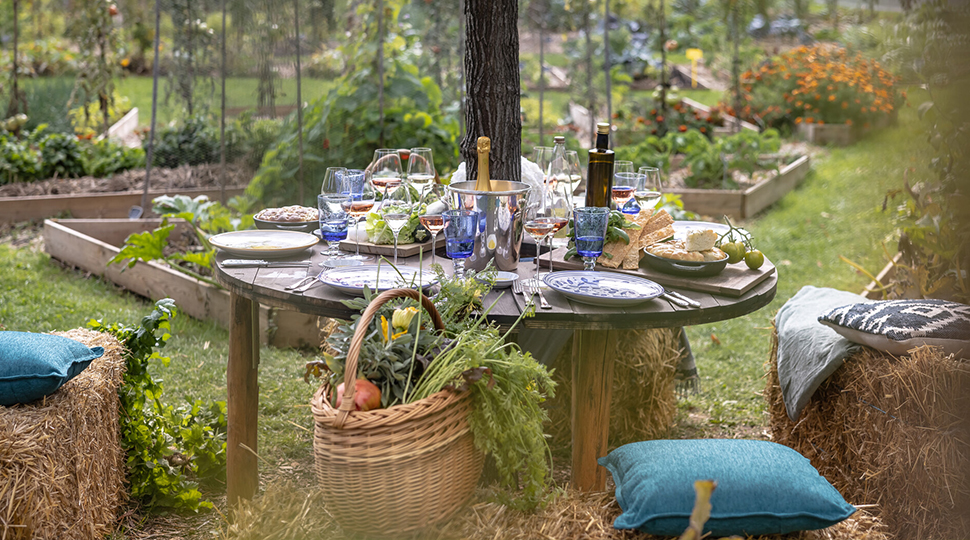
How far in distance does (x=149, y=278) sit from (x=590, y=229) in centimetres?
322

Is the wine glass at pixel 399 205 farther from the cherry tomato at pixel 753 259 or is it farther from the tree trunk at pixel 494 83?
the cherry tomato at pixel 753 259

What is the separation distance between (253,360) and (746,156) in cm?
544

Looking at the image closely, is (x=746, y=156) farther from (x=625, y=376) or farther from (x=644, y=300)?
(x=644, y=300)

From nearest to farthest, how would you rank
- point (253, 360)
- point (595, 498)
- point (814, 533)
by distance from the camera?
point (814, 533) < point (595, 498) < point (253, 360)

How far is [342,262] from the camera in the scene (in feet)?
7.71

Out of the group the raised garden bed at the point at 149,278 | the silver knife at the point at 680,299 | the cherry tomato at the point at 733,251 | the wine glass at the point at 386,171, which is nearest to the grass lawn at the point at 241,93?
the raised garden bed at the point at 149,278

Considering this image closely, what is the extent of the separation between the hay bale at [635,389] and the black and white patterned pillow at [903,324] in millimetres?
734

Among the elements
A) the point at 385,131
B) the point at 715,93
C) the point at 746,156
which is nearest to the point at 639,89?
the point at 715,93

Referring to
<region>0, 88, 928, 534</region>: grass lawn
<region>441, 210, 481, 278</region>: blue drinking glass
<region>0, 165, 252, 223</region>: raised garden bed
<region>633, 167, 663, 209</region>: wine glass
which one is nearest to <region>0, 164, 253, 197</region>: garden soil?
<region>0, 165, 252, 223</region>: raised garden bed

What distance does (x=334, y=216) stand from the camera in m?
2.38

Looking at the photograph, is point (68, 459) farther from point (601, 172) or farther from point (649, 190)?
point (649, 190)

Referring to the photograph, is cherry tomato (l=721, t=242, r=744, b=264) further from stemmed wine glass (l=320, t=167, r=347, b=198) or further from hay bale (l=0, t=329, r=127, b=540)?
hay bale (l=0, t=329, r=127, b=540)

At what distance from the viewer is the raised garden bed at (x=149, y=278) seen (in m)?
4.12

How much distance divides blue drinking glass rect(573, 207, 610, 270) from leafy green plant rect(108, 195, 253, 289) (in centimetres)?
198
